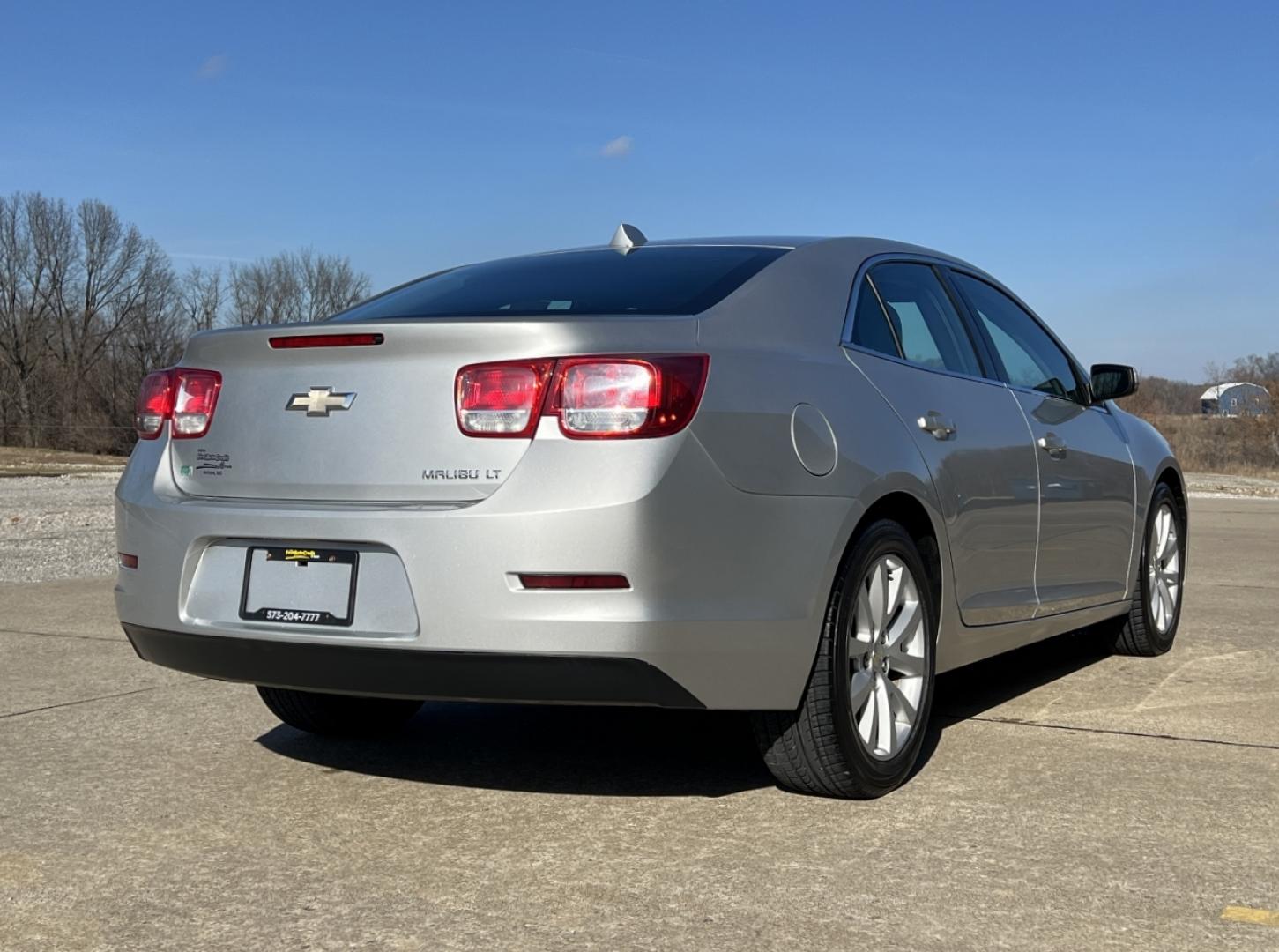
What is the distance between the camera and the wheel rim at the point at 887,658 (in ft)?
12.9

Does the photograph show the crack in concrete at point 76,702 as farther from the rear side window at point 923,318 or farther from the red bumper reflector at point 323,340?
the rear side window at point 923,318

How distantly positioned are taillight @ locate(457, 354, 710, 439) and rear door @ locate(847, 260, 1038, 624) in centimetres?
89

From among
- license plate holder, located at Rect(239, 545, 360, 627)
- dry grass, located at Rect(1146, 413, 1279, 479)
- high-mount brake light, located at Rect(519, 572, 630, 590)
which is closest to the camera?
high-mount brake light, located at Rect(519, 572, 630, 590)

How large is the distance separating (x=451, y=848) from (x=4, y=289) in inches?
3063

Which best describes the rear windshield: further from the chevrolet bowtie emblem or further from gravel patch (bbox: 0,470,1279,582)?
gravel patch (bbox: 0,470,1279,582)

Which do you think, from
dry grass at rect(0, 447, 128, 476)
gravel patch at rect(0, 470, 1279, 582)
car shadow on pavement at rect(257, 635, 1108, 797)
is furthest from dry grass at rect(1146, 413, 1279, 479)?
car shadow on pavement at rect(257, 635, 1108, 797)

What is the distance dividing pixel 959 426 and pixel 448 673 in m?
1.94

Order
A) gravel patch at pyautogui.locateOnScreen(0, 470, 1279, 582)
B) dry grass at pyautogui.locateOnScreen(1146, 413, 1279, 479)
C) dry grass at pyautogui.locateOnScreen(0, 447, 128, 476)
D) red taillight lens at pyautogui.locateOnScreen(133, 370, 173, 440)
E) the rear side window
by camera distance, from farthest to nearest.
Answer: dry grass at pyautogui.locateOnScreen(1146, 413, 1279, 479) → dry grass at pyautogui.locateOnScreen(0, 447, 128, 476) → gravel patch at pyautogui.locateOnScreen(0, 470, 1279, 582) → the rear side window → red taillight lens at pyautogui.locateOnScreen(133, 370, 173, 440)

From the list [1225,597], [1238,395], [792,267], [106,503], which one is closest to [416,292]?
[792,267]

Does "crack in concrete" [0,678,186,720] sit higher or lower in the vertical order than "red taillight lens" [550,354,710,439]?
lower

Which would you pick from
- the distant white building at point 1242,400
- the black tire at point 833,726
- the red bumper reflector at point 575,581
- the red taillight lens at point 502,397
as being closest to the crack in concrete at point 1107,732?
the black tire at point 833,726

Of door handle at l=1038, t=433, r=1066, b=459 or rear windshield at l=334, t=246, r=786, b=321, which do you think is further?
door handle at l=1038, t=433, r=1066, b=459

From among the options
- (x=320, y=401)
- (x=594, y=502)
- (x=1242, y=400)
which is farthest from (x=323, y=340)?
(x=1242, y=400)

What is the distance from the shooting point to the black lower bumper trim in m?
3.35
